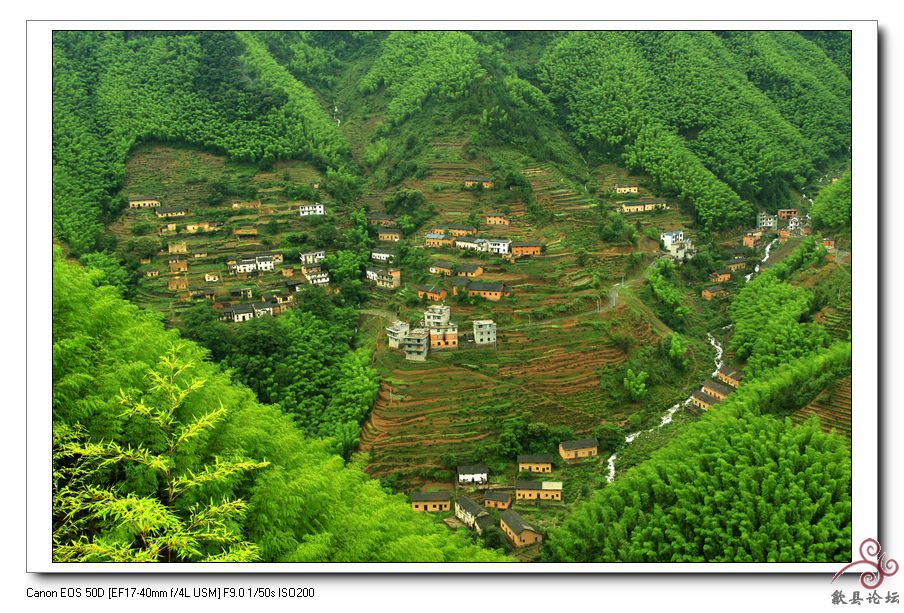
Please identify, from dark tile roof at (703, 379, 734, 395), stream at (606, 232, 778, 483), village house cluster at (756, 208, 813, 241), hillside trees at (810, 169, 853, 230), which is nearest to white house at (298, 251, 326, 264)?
stream at (606, 232, 778, 483)

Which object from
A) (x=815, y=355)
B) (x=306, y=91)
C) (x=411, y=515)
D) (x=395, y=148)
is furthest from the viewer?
(x=306, y=91)

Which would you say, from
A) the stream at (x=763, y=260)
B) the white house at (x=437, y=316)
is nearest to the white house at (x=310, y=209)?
the white house at (x=437, y=316)

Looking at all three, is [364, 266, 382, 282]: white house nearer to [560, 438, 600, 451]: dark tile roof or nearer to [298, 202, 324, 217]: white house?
[298, 202, 324, 217]: white house

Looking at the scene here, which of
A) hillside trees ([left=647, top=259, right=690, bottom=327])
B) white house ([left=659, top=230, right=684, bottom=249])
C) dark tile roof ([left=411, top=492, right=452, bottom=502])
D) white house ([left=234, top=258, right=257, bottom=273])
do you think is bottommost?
dark tile roof ([left=411, top=492, right=452, bottom=502])

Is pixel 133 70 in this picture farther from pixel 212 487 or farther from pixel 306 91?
pixel 212 487
